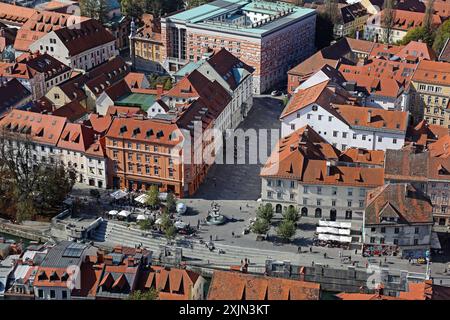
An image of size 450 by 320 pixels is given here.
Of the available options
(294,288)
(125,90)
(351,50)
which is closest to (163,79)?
(125,90)

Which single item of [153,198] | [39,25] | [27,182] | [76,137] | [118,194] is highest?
[39,25]

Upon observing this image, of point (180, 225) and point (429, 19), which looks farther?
point (429, 19)

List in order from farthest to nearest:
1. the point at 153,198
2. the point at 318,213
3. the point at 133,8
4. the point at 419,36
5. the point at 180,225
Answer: the point at 133,8 < the point at 419,36 < the point at 153,198 < the point at 318,213 < the point at 180,225

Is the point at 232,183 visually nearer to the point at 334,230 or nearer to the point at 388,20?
the point at 334,230

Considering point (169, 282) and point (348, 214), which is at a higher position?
point (169, 282)

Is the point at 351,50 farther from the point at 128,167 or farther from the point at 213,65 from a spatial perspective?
the point at 128,167

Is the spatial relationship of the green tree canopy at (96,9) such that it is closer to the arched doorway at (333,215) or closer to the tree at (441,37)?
the tree at (441,37)

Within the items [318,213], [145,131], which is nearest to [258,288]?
[318,213]

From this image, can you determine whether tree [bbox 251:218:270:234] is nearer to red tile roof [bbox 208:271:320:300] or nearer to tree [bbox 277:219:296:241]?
tree [bbox 277:219:296:241]
